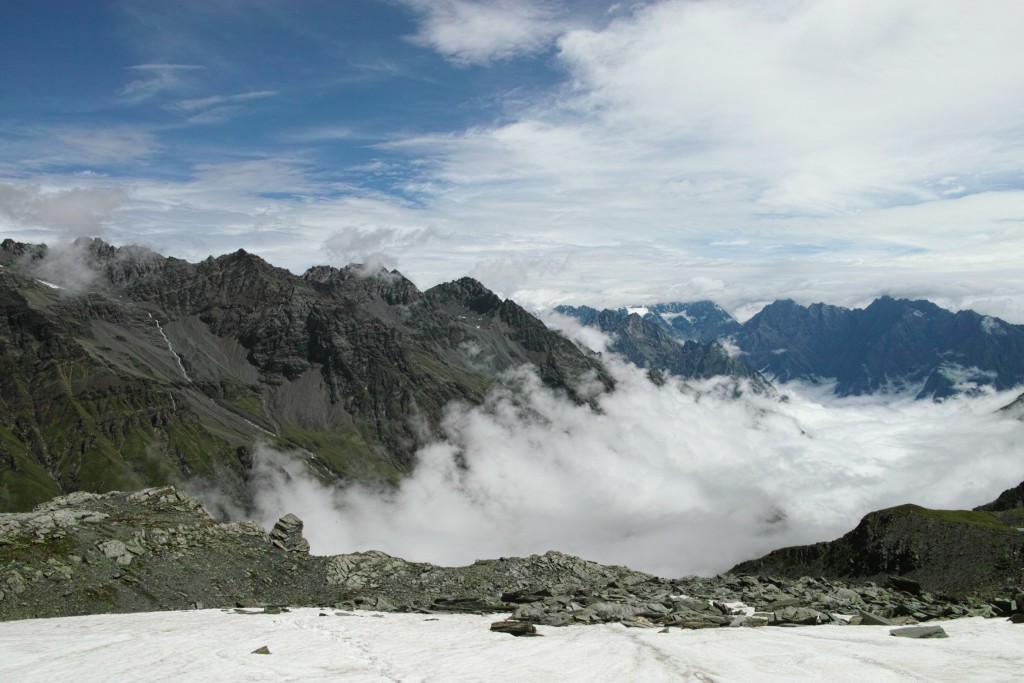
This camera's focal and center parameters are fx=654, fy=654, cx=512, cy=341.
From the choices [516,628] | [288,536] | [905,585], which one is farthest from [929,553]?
[516,628]

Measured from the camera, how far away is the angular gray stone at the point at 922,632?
37.3 metres

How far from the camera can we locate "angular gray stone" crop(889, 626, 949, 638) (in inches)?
1470

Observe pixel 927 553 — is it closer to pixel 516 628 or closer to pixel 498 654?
pixel 516 628

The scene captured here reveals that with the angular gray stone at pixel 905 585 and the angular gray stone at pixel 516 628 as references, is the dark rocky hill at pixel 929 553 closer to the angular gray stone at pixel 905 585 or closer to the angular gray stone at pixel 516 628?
the angular gray stone at pixel 905 585

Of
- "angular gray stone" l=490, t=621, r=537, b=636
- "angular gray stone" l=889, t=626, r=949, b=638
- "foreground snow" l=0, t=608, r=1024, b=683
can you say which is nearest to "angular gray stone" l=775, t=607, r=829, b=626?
"foreground snow" l=0, t=608, r=1024, b=683

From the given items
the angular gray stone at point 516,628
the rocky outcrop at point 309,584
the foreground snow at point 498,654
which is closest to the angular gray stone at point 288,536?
the rocky outcrop at point 309,584

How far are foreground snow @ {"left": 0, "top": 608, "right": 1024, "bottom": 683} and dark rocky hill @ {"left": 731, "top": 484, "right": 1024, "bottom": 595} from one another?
303ft

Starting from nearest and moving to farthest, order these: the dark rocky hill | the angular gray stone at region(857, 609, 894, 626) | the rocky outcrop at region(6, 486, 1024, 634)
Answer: the angular gray stone at region(857, 609, 894, 626), the rocky outcrop at region(6, 486, 1024, 634), the dark rocky hill

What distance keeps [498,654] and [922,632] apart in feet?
80.1

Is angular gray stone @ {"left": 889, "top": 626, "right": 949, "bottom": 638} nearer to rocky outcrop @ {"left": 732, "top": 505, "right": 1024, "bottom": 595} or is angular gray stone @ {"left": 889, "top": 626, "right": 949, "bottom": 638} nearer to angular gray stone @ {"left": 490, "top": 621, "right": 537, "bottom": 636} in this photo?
angular gray stone @ {"left": 490, "top": 621, "right": 537, "bottom": 636}

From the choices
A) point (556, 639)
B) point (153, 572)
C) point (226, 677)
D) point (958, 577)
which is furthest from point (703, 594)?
point (958, 577)

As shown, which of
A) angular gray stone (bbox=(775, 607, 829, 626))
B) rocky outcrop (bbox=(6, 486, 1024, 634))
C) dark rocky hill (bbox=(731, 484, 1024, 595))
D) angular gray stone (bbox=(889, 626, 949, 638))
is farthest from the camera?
dark rocky hill (bbox=(731, 484, 1024, 595))

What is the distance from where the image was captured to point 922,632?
3753 cm

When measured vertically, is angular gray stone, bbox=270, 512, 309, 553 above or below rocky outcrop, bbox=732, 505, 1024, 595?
above
